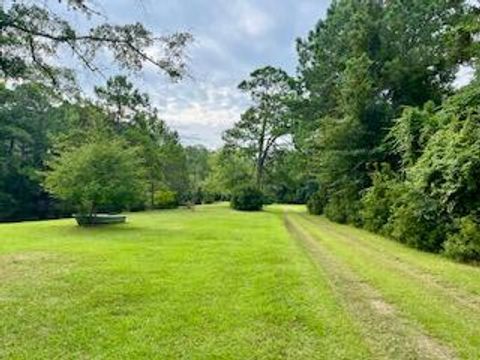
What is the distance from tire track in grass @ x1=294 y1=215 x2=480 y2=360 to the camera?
5.82 m

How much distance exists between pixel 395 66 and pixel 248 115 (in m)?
21.7

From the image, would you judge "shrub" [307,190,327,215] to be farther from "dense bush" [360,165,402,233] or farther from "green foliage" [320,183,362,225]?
"dense bush" [360,165,402,233]

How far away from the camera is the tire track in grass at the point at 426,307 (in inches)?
229

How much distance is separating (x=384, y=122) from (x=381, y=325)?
69.4 feet

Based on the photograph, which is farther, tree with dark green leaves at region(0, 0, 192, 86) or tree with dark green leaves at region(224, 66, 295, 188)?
tree with dark green leaves at region(224, 66, 295, 188)

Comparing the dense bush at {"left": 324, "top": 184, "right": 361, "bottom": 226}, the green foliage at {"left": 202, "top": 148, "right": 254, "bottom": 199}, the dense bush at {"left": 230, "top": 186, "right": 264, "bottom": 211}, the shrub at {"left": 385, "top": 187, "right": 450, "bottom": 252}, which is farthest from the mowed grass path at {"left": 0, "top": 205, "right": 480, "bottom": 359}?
the green foliage at {"left": 202, "top": 148, "right": 254, "bottom": 199}

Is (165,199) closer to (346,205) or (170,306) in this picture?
(346,205)

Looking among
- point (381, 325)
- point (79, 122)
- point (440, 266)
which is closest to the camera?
point (381, 325)

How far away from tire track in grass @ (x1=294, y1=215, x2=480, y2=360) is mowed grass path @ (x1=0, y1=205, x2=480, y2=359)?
0.9 inches

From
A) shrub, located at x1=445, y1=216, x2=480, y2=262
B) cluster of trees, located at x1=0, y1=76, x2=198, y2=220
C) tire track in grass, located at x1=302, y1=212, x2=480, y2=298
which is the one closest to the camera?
tire track in grass, located at x1=302, y1=212, x2=480, y2=298

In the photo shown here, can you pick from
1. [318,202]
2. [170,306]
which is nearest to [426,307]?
[170,306]

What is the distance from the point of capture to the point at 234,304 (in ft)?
24.1

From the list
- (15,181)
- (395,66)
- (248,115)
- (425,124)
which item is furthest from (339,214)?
(15,181)

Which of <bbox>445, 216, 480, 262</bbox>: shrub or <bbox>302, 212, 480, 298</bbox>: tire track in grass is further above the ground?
<bbox>445, 216, 480, 262</bbox>: shrub
